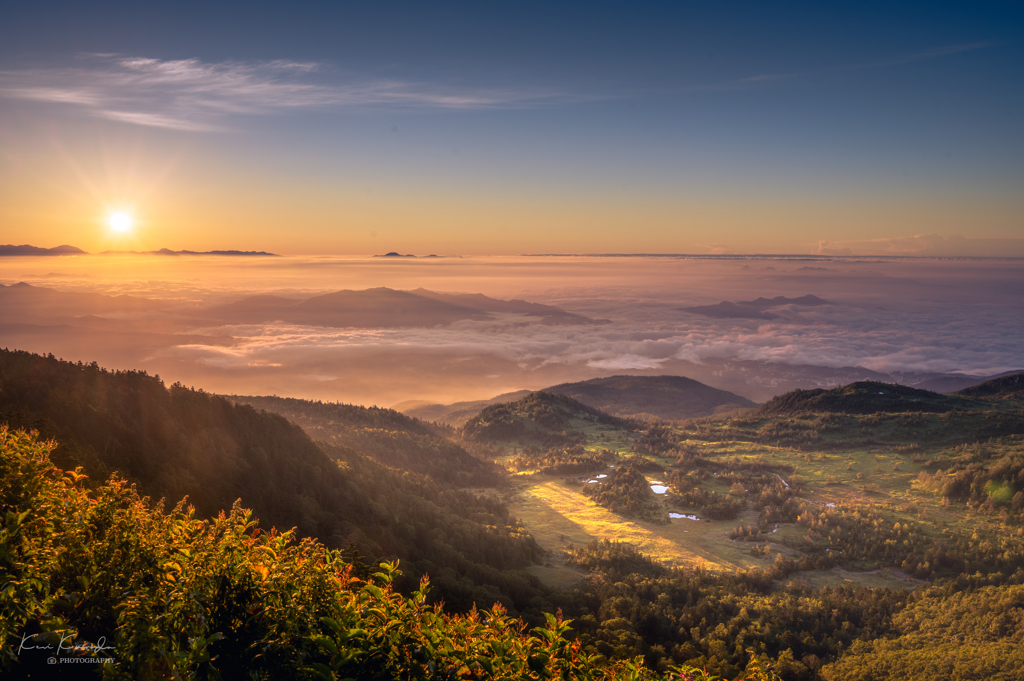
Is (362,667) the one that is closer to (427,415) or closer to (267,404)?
(267,404)

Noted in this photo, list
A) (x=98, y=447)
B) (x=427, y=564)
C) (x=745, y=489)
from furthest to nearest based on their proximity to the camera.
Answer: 1. (x=745, y=489)
2. (x=427, y=564)
3. (x=98, y=447)

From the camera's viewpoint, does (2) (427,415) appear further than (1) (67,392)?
Yes

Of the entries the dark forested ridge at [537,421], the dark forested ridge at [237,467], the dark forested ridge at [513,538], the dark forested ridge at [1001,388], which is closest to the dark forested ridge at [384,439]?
the dark forested ridge at [513,538]

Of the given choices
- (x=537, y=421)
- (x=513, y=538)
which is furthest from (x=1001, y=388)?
(x=513, y=538)

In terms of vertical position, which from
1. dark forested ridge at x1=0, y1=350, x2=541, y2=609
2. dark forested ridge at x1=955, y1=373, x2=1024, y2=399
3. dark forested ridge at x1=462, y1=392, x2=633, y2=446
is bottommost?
dark forested ridge at x1=462, y1=392, x2=633, y2=446

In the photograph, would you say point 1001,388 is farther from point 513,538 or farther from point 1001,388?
point 513,538

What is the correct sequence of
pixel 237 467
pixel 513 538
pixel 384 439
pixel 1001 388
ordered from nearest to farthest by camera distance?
pixel 237 467 < pixel 513 538 < pixel 384 439 < pixel 1001 388

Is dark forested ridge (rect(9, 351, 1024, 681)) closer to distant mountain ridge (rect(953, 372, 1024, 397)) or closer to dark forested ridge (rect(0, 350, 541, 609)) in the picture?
dark forested ridge (rect(0, 350, 541, 609))

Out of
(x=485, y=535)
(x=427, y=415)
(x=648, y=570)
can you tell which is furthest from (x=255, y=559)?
(x=427, y=415)

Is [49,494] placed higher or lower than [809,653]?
higher

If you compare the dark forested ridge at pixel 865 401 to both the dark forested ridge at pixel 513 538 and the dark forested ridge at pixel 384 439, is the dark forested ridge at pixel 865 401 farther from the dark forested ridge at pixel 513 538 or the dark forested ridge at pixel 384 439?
the dark forested ridge at pixel 384 439

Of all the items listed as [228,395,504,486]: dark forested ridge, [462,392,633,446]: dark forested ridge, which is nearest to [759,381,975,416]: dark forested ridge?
[462,392,633,446]: dark forested ridge
